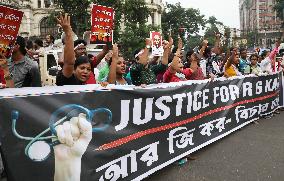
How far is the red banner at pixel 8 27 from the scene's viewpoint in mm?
3789

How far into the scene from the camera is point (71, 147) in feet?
11.6

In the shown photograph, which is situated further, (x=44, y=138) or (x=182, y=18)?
(x=182, y=18)

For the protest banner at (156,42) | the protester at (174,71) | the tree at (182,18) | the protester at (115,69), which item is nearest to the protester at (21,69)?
the protester at (115,69)

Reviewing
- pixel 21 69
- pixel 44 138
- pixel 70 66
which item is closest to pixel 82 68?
pixel 70 66

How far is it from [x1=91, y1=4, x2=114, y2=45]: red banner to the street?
2359mm

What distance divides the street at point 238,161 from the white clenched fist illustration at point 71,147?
133 cm

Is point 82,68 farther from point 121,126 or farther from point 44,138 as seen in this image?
point 44,138

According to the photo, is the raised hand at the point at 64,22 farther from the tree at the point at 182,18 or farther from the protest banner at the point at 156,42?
the tree at the point at 182,18

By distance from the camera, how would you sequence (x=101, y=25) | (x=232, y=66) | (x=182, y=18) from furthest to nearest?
(x=182, y=18) → (x=232, y=66) → (x=101, y=25)

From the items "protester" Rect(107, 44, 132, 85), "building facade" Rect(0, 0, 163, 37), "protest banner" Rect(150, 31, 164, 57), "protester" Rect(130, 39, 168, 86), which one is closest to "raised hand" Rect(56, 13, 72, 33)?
"protester" Rect(107, 44, 132, 85)

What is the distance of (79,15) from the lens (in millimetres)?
Answer: 34406

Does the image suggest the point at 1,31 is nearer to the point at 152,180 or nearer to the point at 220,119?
the point at 152,180

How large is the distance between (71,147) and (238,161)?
9.03ft

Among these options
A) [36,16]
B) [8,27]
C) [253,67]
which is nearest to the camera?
[8,27]
